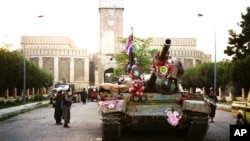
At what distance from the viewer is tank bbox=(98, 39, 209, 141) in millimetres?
13703

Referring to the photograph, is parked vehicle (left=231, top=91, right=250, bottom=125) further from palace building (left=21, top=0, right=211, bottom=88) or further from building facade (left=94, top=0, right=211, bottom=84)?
building facade (left=94, top=0, right=211, bottom=84)

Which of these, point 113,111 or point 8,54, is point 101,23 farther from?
point 113,111

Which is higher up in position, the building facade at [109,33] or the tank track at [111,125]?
the building facade at [109,33]

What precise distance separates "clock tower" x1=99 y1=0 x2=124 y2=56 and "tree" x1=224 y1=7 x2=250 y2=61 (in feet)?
226

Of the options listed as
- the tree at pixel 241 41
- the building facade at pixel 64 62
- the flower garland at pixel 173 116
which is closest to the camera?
the flower garland at pixel 173 116

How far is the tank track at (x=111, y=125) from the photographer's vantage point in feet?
44.7

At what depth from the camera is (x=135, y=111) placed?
13930mm

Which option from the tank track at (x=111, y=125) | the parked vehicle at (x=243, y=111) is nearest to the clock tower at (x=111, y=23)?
the parked vehicle at (x=243, y=111)

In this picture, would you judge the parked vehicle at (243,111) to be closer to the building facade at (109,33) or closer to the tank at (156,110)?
the tank at (156,110)

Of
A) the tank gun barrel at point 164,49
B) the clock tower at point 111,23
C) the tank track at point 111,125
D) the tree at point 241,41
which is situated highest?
the clock tower at point 111,23

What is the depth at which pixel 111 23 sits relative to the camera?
118625 mm

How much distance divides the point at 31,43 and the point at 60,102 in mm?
119463

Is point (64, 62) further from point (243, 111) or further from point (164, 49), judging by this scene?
point (164, 49)

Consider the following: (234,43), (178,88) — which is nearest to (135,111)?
(178,88)
